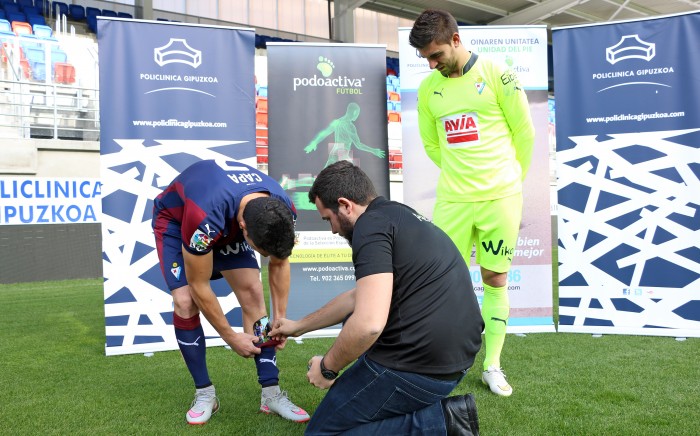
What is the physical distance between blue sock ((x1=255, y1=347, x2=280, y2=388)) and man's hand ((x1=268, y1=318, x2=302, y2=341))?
42 centimetres

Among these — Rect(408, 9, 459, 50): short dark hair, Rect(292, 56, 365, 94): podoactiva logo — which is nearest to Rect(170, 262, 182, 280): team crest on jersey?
Rect(408, 9, 459, 50): short dark hair

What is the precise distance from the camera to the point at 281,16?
59.6 feet

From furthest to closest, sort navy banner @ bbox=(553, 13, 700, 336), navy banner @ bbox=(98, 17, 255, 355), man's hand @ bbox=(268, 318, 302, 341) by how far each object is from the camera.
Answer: navy banner @ bbox=(553, 13, 700, 336) < navy banner @ bbox=(98, 17, 255, 355) < man's hand @ bbox=(268, 318, 302, 341)

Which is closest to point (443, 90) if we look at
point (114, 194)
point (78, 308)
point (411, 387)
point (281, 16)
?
point (411, 387)

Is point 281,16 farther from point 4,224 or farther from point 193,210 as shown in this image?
point 193,210

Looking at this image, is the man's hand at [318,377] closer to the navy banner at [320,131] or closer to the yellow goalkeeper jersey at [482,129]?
the yellow goalkeeper jersey at [482,129]

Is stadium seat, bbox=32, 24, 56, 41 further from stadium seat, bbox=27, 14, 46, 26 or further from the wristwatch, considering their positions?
the wristwatch

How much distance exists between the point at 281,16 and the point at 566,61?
15.2 metres

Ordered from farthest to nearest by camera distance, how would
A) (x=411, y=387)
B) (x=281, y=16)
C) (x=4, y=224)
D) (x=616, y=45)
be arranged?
(x=281, y=16)
(x=4, y=224)
(x=616, y=45)
(x=411, y=387)

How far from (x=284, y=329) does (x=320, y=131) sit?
2401 mm

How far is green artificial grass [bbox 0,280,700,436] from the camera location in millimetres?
2461

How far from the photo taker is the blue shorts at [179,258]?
2.68 metres

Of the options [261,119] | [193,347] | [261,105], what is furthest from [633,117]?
[261,105]

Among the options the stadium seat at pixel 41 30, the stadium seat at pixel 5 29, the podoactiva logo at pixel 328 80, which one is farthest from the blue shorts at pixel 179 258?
the stadium seat at pixel 41 30
